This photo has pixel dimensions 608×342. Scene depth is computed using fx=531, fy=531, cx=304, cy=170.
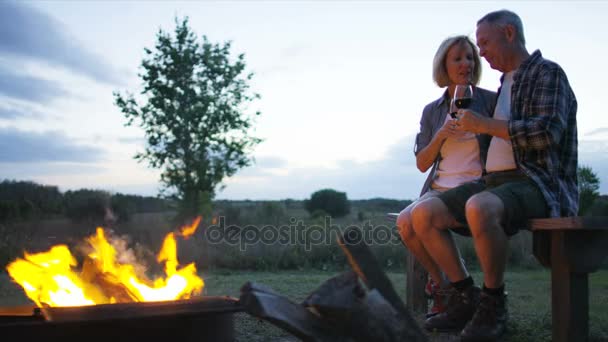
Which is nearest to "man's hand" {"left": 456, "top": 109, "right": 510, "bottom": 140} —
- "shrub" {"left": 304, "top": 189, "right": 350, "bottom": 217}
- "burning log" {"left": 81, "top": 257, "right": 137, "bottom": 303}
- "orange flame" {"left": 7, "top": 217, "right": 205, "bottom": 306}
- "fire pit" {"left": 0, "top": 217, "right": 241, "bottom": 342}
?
"fire pit" {"left": 0, "top": 217, "right": 241, "bottom": 342}

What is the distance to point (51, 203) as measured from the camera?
348 inches

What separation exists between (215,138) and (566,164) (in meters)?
7.85

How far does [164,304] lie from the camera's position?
1966mm

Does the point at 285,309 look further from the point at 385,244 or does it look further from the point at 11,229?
the point at 11,229

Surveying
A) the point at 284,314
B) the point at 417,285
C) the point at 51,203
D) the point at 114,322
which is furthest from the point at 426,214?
the point at 51,203

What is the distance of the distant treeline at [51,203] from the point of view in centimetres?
834

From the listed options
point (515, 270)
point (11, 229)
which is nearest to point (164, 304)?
point (515, 270)

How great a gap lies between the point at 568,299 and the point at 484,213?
451mm

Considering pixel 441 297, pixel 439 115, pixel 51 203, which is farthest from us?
pixel 51 203

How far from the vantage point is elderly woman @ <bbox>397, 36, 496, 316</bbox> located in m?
2.79

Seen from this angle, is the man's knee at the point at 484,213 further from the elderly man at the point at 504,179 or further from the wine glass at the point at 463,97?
the wine glass at the point at 463,97

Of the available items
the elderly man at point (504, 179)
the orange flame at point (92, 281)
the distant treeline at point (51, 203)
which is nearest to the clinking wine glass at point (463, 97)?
the elderly man at point (504, 179)

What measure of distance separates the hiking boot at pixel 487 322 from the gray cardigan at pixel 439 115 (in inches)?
32.1

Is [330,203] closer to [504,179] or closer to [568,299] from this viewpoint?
[504,179]
